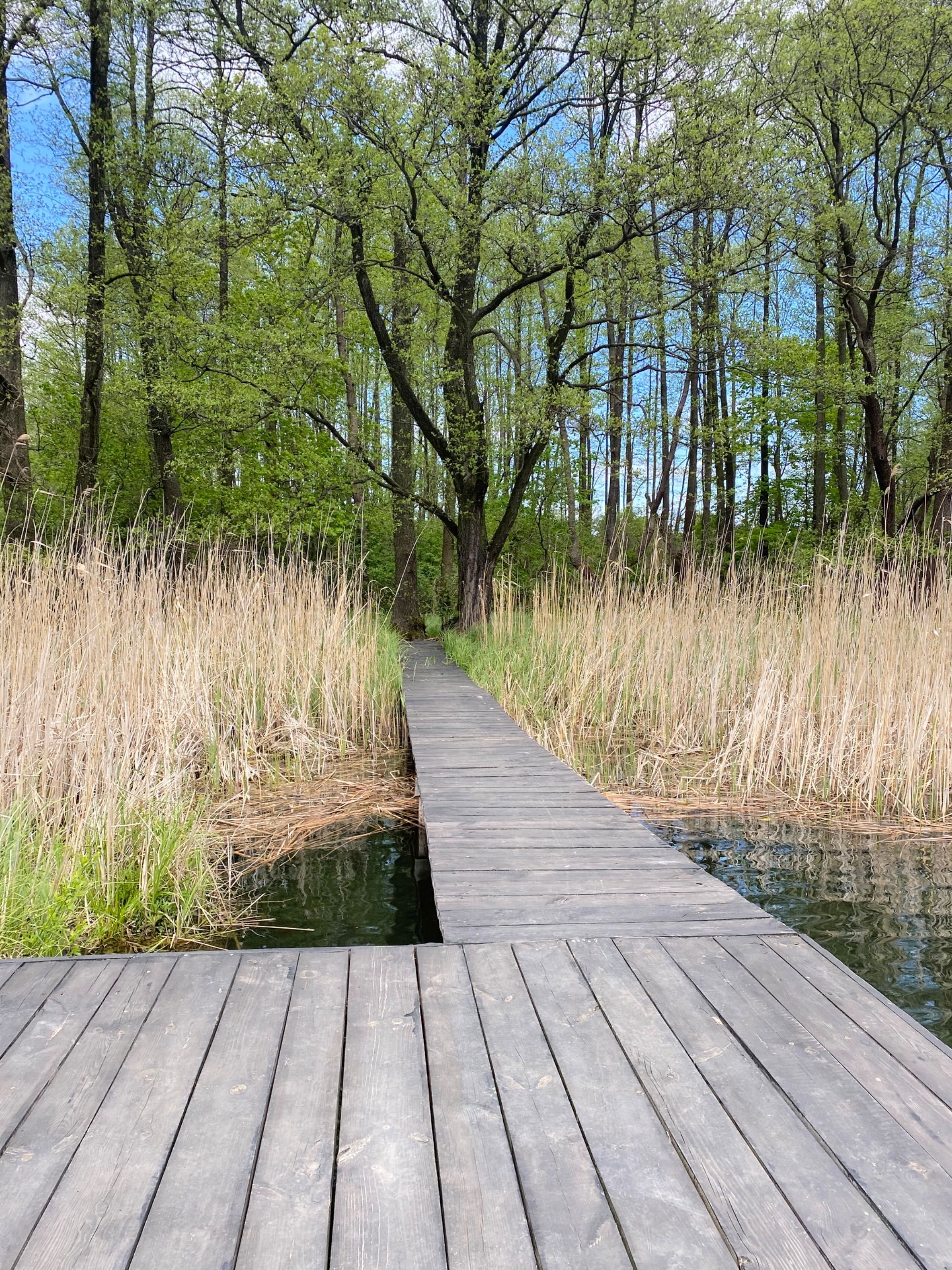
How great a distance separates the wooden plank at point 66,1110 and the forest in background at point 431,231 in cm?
448

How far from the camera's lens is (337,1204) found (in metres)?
0.95

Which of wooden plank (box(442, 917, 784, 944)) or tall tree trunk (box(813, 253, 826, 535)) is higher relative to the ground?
tall tree trunk (box(813, 253, 826, 535))

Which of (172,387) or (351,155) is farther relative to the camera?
(172,387)

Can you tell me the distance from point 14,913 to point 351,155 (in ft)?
24.3

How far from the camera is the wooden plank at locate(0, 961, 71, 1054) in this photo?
1379mm

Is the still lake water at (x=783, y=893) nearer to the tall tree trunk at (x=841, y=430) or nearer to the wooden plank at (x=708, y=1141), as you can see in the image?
the wooden plank at (x=708, y=1141)

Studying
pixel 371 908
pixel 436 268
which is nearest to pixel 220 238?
pixel 436 268

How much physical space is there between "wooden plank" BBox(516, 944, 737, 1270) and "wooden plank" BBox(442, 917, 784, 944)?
0.63 ft

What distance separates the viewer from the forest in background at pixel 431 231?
7.64m

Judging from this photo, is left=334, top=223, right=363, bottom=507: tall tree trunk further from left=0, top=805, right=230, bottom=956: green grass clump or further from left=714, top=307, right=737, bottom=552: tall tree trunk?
left=0, top=805, right=230, bottom=956: green grass clump

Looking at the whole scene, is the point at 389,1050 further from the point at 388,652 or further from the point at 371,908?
the point at 388,652

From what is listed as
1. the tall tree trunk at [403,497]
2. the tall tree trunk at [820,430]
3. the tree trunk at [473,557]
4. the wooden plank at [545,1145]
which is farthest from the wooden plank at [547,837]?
the tall tree trunk at [820,430]

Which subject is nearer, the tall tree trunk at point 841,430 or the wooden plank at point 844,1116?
the wooden plank at point 844,1116

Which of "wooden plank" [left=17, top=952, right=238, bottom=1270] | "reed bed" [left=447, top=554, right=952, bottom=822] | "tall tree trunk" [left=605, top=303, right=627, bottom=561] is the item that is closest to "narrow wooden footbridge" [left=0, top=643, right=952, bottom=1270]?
"wooden plank" [left=17, top=952, right=238, bottom=1270]
